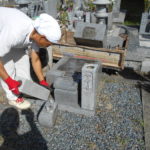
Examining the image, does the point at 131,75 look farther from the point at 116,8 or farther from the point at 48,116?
the point at 116,8

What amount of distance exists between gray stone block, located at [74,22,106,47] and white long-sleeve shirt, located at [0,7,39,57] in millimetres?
2005

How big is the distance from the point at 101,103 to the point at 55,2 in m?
6.79

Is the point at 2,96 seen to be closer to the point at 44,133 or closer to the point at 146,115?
the point at 44,133

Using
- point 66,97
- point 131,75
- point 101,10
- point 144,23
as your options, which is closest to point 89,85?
point 66,97

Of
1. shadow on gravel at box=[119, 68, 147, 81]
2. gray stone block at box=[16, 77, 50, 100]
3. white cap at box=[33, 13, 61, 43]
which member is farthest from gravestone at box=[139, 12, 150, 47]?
white cap at box=[33, 13, 61, 43]

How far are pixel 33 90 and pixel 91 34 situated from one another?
6.69 feet

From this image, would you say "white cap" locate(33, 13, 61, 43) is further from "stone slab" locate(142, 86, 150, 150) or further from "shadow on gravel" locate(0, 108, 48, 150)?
"stone slab" locate(142, 86, 150, 150)

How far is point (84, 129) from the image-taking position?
3.19 m

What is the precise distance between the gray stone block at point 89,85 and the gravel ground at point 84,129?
27cm

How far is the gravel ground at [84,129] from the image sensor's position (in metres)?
2.93

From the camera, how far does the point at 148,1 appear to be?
330 inches

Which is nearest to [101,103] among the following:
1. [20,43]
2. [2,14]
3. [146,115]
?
[146,115]

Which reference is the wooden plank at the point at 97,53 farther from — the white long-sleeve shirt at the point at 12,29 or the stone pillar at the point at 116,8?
the stone pillar at the point at 116,8

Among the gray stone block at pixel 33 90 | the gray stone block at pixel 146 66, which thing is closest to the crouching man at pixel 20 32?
the gray stone block at pixel 33 90
